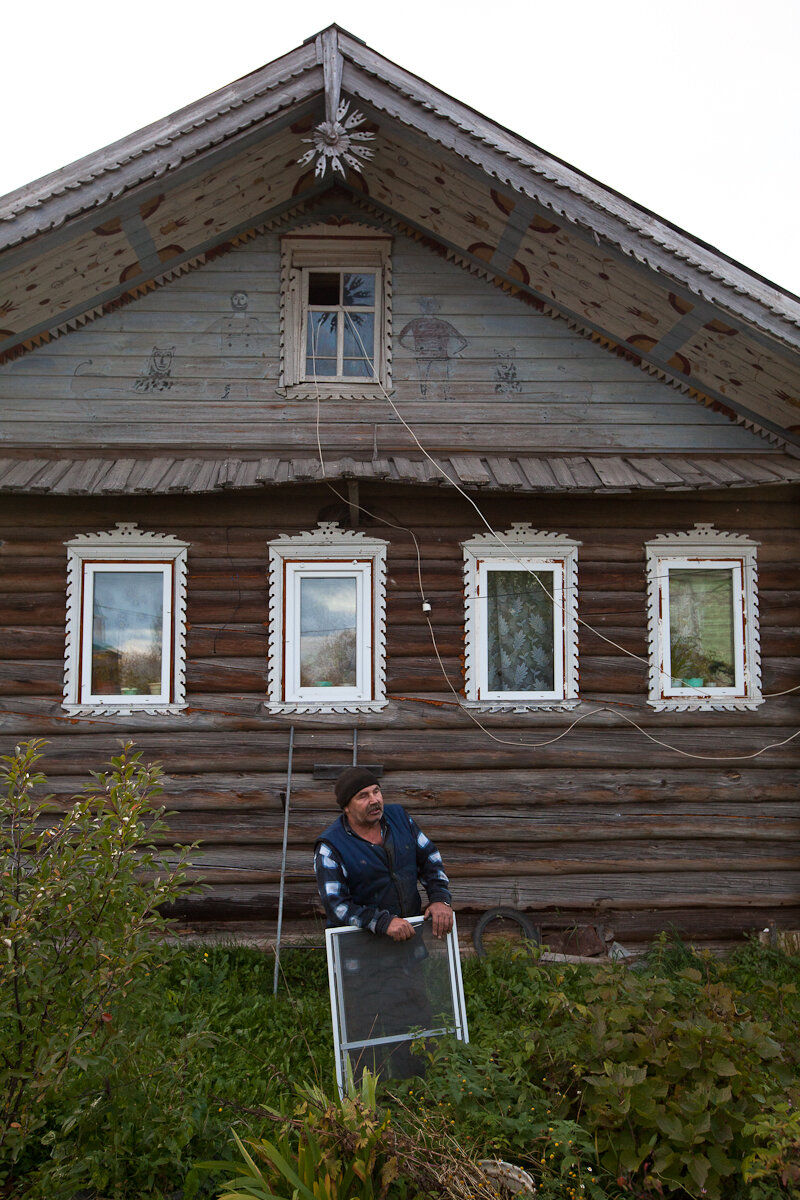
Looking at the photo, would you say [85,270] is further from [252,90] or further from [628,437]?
[628,437]

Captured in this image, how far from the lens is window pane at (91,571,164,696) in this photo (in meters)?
6.99

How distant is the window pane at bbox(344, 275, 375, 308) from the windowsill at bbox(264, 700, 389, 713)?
3.27 m

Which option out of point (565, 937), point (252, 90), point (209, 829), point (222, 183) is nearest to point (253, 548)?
point (209, 829)

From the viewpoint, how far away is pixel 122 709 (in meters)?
6.93

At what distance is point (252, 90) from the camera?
20.8ft

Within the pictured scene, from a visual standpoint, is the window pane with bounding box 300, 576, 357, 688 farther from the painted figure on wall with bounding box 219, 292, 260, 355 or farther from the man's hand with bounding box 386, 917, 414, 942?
the man's hand with bounding box 386, 917, 414, 942

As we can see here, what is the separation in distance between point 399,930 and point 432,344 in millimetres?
4779

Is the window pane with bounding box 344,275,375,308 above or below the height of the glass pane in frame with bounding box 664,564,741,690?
above

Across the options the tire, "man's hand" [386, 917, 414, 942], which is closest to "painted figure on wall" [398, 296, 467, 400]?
the tire

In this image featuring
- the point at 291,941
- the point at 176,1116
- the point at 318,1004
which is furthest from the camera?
the point at 291,941

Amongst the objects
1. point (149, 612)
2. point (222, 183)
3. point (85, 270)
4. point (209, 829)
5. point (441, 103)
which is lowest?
point (209, 829)

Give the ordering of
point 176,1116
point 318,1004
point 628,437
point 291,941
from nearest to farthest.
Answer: point 176,1116 < point 318,1004 < point 291,941 < point 628,437

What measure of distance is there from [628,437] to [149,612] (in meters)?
4.10

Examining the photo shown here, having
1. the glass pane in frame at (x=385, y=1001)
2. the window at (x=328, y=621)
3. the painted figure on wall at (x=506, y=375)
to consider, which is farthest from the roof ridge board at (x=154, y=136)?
the glass pane in frame at (x=385, y=1001)
